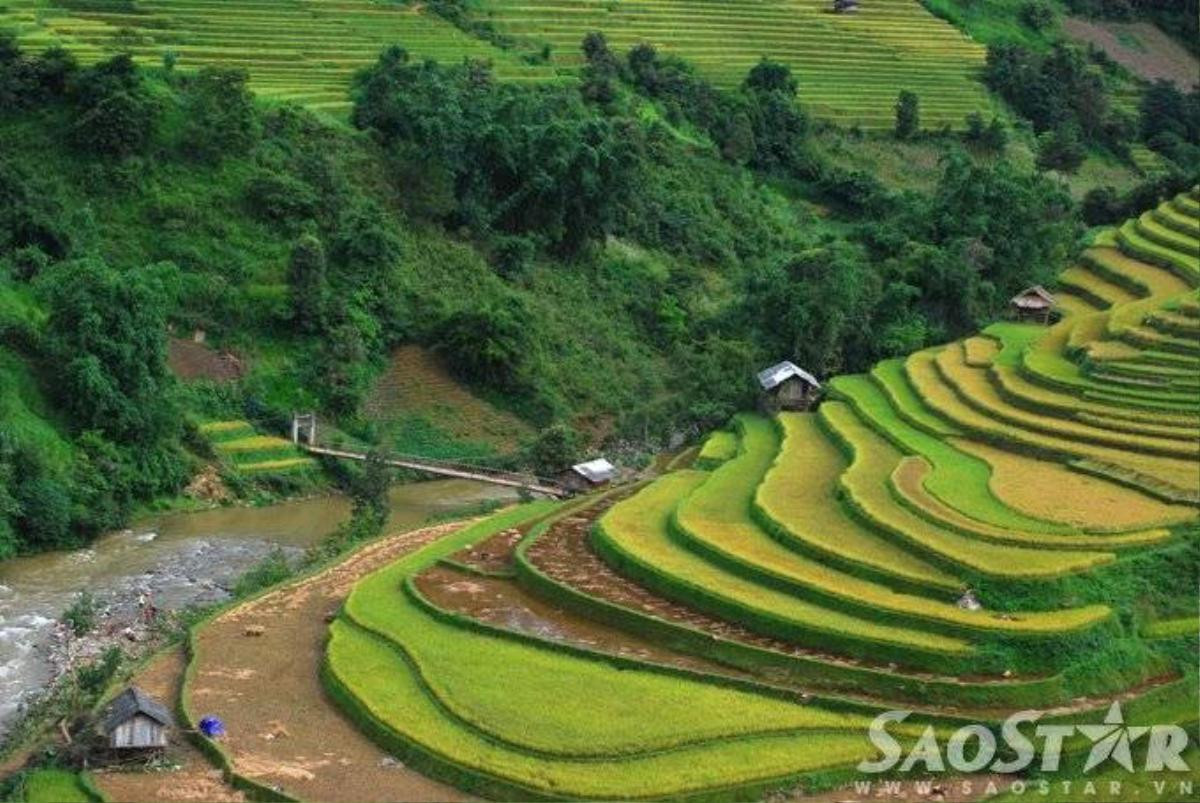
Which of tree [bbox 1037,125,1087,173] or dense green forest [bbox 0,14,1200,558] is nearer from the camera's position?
dense green forest [bbox 0,14,1200,558]

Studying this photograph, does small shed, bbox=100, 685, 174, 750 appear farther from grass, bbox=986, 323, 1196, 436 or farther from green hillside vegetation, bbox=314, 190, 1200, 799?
grass, bbox=986, 323, 1196, 436

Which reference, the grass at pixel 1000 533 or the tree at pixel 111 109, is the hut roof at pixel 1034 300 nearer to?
the grass at pixel 1000 533

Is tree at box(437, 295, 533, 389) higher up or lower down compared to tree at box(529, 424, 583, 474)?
higher up

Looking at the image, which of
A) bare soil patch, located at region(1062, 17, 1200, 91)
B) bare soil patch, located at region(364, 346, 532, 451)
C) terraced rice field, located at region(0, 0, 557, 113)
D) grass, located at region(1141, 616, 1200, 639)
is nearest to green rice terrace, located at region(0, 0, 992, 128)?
terraced rice field, located at region(0, 0, 557, 113)

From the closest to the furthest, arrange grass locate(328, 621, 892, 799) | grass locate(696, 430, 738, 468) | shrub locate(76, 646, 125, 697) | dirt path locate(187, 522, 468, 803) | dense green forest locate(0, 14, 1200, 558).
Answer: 1. grass locate(328, 621, 892, 799)
2. dirt path locate(187, 522, 468, 803)
3. shrub locate(76, 646, 125, 697)
4. grass locate(696, 430, 738, 468)
5. dense green forest locate(0, 14, 1200, 558)

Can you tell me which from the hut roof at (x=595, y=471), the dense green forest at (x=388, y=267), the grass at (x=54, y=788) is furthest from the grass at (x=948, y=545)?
the grass at (x=54, y=788)

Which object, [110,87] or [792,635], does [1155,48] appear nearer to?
[110,87]

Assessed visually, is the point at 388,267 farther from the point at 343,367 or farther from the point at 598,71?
the point at 598,71
